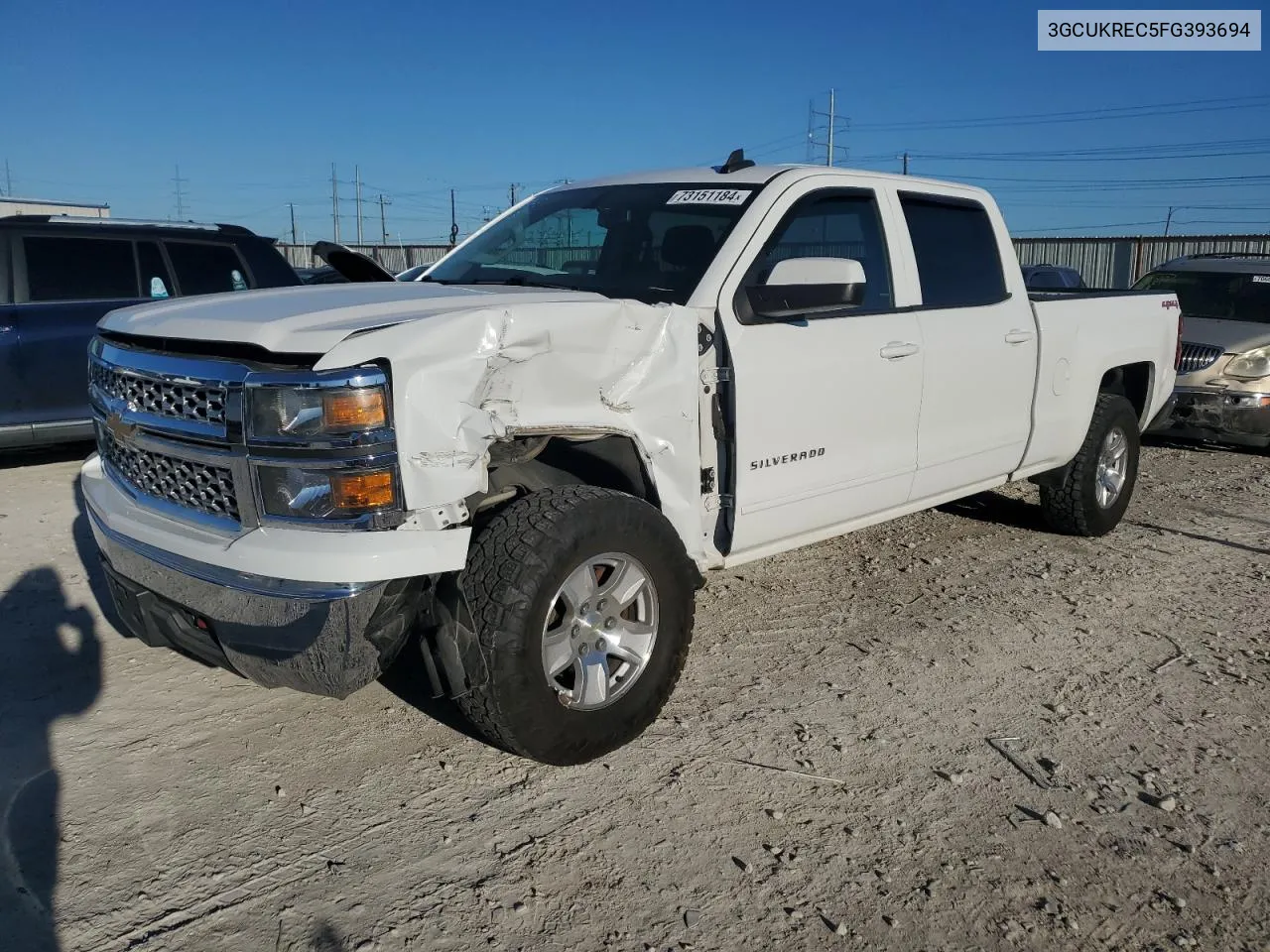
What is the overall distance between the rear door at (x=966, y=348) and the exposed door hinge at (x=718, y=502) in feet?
4.22

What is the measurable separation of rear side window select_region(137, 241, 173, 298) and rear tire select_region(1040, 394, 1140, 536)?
20.7 ft

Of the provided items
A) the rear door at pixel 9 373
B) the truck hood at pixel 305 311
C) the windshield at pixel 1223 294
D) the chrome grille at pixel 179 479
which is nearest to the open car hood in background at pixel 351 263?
the truck hood at pixel 305 311

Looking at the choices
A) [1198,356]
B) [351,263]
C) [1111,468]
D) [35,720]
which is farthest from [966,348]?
[1198,356]

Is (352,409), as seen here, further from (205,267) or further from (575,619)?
(205,267)

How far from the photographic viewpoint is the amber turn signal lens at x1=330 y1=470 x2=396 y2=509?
107 inches

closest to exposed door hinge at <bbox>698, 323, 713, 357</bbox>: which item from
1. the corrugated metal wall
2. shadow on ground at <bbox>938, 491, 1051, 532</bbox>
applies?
shadow on ground at <bbox>938, 491, 1051, 532</bbox>

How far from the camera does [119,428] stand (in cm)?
325

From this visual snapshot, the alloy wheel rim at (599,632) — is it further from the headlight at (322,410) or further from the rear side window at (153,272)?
the rear side window at (153,272)

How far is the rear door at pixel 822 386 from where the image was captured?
3.79 m

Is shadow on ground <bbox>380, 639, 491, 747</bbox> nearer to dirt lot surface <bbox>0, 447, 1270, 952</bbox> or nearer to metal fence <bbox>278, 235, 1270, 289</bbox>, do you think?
dirt lot surface <bbox>0, 447, 1270, 952</bbox>

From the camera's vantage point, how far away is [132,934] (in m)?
2.50

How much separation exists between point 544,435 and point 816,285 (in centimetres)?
123

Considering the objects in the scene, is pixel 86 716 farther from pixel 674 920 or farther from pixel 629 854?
pixel 674 920

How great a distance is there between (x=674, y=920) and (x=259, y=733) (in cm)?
171
